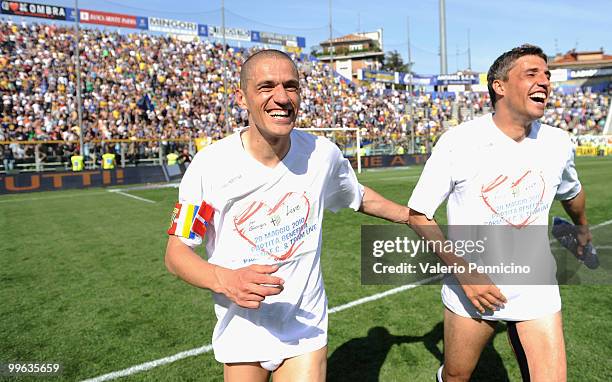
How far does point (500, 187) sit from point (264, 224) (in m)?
1.37

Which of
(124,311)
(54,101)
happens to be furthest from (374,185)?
(54,101)

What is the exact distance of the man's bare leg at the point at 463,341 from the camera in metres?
2.72

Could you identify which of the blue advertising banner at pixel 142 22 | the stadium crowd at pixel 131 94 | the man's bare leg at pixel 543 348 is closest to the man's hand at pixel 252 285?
the man's bare leg at pixel 543 348

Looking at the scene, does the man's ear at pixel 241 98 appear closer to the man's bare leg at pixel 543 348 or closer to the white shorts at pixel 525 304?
the white shorts at pixel 525 304

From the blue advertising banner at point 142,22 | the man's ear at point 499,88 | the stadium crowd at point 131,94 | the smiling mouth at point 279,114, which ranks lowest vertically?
the smiling mouth at point 279,114

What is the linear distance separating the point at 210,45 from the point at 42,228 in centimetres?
3023

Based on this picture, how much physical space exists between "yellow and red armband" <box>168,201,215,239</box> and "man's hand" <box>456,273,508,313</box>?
4.59 feet

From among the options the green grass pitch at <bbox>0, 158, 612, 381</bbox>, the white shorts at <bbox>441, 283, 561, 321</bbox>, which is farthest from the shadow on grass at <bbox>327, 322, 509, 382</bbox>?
the white shorts at <bbox>441, 283, 561, 321</bbox>

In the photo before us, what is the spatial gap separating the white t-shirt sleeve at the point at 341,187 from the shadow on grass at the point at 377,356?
74.4 inches

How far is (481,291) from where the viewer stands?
2.49 metres

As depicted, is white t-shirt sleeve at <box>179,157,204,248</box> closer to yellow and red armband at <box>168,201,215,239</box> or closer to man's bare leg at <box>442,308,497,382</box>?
yellow and red armband at <box>168,201,215,239</box>

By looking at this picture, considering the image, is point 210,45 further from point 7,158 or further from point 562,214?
point 562,214

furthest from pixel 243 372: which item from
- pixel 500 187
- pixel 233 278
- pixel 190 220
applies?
pixel 500 187

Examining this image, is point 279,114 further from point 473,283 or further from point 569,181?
point 569,181
